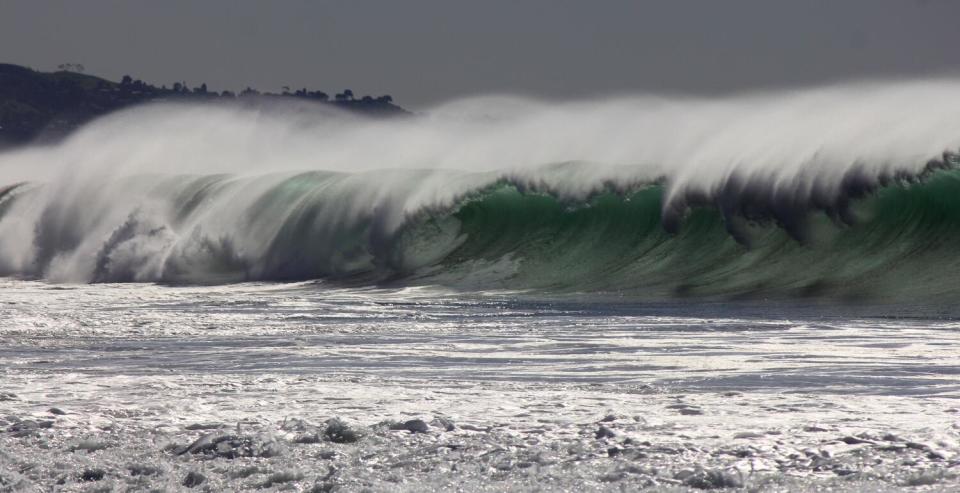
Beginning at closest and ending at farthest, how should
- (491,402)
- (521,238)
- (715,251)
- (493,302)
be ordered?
(491,402), (493,302), (715,251), (521,238)

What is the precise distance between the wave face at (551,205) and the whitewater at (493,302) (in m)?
0.06

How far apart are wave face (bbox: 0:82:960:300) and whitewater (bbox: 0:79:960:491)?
6 centimetres

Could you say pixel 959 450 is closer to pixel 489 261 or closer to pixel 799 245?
pixel 799 245

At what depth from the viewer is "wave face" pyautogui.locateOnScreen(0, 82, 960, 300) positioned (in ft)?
58.3

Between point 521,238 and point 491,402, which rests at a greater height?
point 521,238

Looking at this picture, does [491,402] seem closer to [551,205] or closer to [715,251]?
[715,251]

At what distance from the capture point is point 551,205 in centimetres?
2297

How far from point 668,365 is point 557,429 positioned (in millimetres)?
→ 2699

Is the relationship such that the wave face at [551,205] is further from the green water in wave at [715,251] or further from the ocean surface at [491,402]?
the ocean surface at [491,402]

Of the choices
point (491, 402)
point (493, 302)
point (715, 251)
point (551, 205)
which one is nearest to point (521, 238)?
point (551, 205)

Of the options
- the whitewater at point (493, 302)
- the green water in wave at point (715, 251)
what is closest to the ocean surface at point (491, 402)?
the whitewater at point (493, 302)

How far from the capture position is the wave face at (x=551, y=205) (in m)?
17.8

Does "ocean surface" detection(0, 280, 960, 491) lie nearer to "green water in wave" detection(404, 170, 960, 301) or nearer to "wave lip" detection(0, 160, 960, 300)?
"green water in wave" detection(404, 170, 960, 301)

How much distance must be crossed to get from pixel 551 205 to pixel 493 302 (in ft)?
22.4
